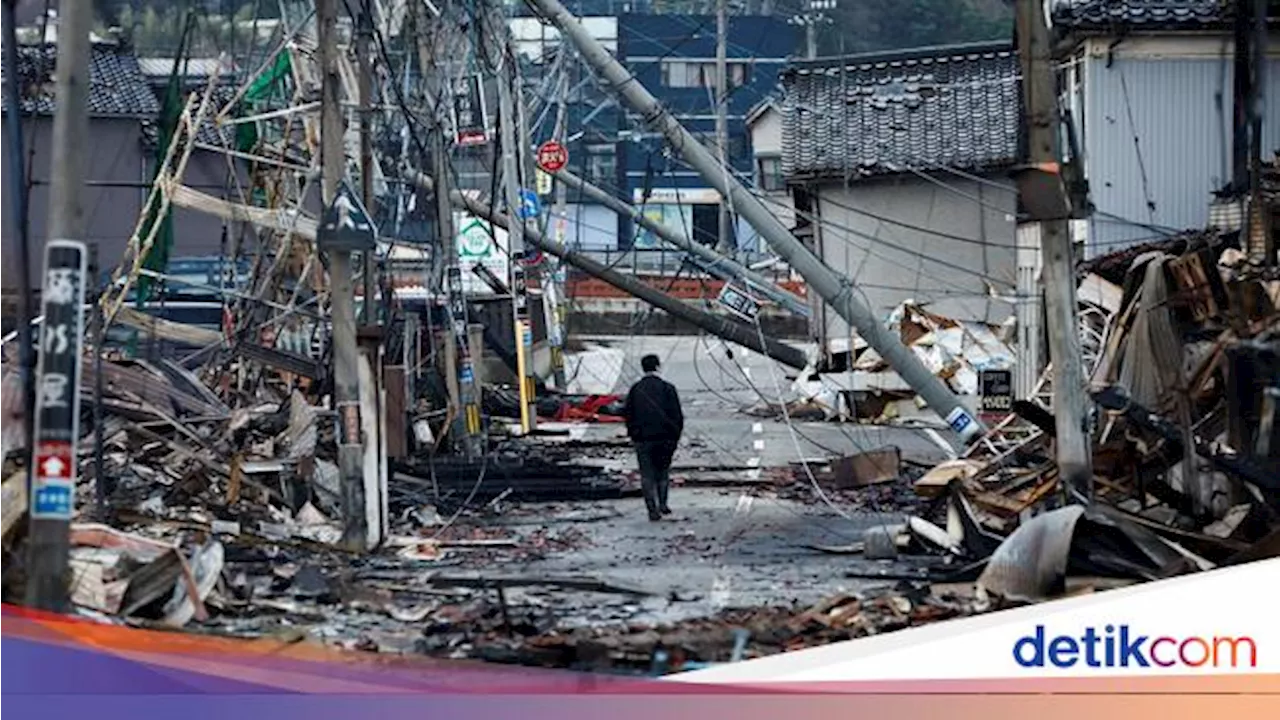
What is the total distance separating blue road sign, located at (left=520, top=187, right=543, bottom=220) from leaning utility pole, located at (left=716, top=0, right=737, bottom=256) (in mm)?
3213

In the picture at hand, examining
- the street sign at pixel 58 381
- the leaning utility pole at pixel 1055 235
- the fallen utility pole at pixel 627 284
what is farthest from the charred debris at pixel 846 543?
the fallen utility pole at pixel 627 284

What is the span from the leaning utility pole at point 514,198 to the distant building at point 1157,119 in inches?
326

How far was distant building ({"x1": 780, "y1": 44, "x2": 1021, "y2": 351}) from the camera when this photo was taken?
51.8 ft

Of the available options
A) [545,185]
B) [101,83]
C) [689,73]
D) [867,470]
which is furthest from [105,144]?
[545,185]

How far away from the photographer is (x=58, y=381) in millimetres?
7465

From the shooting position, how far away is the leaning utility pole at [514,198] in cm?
2347

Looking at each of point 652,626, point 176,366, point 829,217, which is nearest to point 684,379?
point 829,217

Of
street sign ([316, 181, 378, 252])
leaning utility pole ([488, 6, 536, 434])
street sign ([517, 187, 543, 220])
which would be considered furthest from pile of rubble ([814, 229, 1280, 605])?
street sign ([517, 187, 543, 220])

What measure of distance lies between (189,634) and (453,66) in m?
17.1

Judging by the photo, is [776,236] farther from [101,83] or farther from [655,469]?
[101,83]

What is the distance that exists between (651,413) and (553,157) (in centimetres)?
1044

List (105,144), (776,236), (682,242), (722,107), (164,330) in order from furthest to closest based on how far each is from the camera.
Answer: (682,242) → (164,330) → (722,107) → (776,236) → (105,144)

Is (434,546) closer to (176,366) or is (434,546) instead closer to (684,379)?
(176,366)

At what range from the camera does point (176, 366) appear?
68.5 feet
